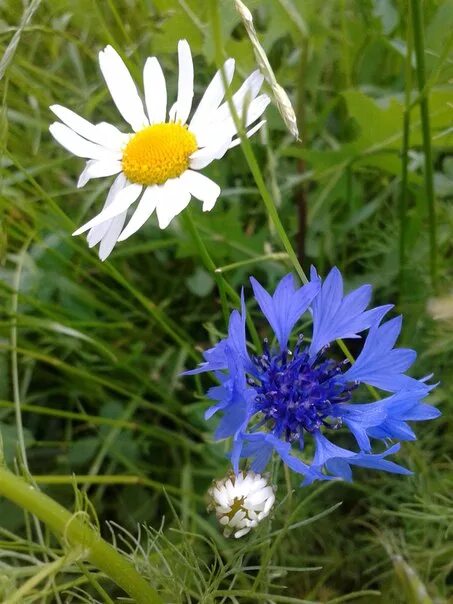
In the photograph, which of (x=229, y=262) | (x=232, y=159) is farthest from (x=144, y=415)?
(x=232, y=159)

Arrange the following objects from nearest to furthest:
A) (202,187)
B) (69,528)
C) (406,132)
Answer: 1. (69,528)
2. (202,187)
3. (406,132)

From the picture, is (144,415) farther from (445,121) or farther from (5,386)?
(445,121)

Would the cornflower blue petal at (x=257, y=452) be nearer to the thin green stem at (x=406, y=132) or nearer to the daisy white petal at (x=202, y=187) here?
the daisy white petal at (x=202, y=187)

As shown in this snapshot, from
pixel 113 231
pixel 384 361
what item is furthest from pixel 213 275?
pixel 384 361

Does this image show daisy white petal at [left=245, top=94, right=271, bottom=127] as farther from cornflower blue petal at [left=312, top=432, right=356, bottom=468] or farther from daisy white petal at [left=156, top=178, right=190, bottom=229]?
cornflower blue petal at [left=312, top=432, right=356, bottom=468]

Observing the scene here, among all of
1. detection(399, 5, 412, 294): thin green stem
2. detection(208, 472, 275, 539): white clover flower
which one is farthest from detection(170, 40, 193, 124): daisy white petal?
detection(208, 472, 275, 539): white clover flower

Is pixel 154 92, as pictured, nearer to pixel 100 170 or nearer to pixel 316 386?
pixel 100 170
